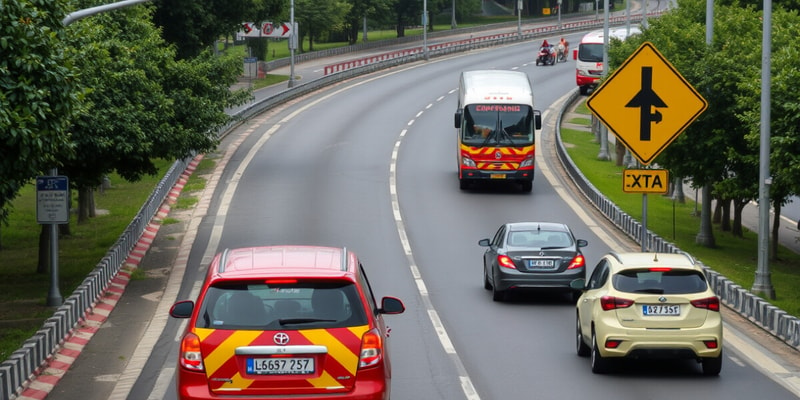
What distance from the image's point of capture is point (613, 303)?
1592 cm

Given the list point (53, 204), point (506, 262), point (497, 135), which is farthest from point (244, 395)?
point (497, 135)

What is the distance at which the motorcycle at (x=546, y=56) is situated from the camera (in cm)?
8169

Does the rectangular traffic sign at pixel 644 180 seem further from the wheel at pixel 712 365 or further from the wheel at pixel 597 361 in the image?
the wheel at pixel 712 365

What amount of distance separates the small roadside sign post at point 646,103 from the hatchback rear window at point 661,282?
259 inches

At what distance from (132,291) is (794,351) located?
41.7 feet

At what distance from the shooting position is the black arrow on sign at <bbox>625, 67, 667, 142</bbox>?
75.0ft

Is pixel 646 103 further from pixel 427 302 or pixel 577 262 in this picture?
pixel 427 302

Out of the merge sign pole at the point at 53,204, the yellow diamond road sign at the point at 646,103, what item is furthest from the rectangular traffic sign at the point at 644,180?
the merge sign pole at the point at 53,204

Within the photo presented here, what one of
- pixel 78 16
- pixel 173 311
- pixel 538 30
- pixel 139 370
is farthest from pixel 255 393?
pixel 538 30

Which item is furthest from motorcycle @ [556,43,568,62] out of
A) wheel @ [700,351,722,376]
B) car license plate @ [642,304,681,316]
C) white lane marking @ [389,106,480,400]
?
car license plate @ [642,304,681,316]

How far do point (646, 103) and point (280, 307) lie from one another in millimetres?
13609

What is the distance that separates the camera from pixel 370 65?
253ft

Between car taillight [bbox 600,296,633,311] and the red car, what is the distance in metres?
5.59

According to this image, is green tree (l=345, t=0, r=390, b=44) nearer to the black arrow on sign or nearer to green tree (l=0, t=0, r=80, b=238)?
the black arrow on sign
